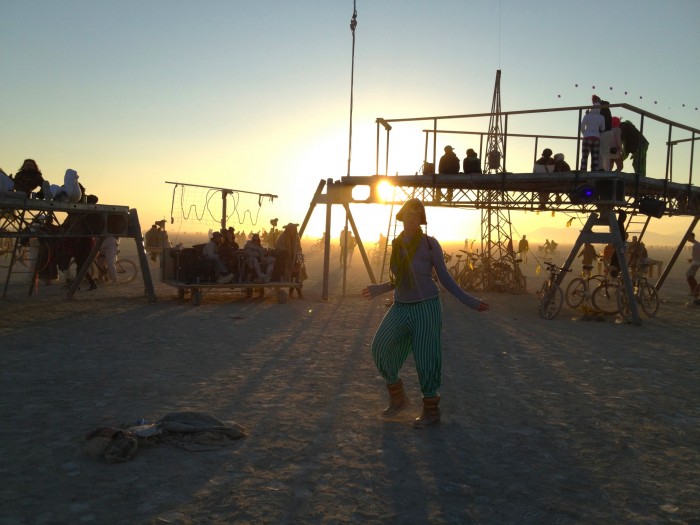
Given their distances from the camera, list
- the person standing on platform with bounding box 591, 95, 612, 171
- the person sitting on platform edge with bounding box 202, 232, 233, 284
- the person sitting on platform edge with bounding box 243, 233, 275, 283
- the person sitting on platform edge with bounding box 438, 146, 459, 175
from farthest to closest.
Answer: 1. the person sitting on platform edge with bounding box 438, 146, 459, 175
2. the person sitting on platform edge with bounding box 243, 233, 275, 283
3. the person sitting on platform edge with bounding box 202, 232, 233, 284
4. the person standing on platform with bounding box 591, 95, 612, 171

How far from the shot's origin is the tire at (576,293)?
15.3 meters

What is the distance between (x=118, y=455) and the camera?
459cm

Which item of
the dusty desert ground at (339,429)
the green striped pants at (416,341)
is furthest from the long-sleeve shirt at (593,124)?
the green striped pants at (416,341)

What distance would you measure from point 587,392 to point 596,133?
8101 millimetres

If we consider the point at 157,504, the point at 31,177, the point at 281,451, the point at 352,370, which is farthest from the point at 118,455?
the point at 31,177

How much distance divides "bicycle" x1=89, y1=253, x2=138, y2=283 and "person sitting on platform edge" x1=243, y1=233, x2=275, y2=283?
6.55m

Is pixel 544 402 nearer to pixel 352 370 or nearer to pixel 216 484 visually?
pixel 352 370

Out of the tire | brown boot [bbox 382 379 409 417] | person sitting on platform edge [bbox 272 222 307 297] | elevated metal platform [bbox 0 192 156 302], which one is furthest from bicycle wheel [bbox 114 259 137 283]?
brown boot [bbox 382 379 409 417]

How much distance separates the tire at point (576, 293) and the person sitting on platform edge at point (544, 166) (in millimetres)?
2335

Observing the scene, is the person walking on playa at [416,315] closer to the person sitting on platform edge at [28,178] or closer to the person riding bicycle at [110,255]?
the person sitting on platform edge at [28,178]

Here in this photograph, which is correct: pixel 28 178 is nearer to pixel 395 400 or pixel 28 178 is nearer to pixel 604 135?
pixel 395 400

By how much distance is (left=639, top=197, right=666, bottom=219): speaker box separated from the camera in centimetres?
1467

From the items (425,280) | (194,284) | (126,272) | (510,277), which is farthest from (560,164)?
(126,272)

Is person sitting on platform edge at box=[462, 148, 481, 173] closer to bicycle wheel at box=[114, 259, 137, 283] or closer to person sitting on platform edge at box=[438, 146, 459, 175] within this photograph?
person sitting on platform edge at box=[438, 146, 459, 175]
